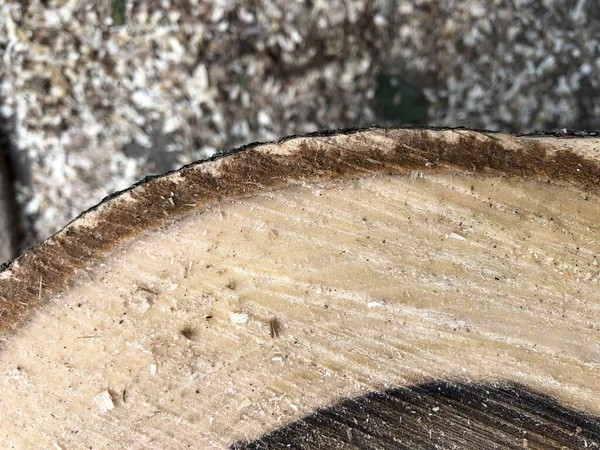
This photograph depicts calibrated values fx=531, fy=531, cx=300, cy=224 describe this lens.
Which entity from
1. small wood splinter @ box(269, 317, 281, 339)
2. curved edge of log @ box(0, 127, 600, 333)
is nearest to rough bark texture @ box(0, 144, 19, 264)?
curved edge of log @ box(0, 127, 600, 333)

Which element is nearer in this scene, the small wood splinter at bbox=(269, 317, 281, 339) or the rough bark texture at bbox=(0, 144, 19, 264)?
the small wood splinter at bbox=(269, 317, 281, 339)

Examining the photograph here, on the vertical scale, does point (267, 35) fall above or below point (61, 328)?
above

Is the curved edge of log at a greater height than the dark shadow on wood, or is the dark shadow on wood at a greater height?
the curved edge of log

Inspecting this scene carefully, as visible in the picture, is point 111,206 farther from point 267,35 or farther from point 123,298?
point 267,35

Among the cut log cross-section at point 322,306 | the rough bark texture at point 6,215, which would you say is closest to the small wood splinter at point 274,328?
the cut log cross-section at point 322,306

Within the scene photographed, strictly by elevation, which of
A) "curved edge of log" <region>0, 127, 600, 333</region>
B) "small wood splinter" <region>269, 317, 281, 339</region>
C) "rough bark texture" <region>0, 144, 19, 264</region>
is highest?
"curved edge of log" <region>0, 127, 600, 333</region>

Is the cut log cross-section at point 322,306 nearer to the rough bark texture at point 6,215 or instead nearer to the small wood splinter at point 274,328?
the small wood splinter at point 274,328

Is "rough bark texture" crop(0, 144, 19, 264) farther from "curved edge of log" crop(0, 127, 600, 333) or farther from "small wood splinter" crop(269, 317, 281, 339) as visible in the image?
"small wood splinter" crop(269, 317, 281, 339)

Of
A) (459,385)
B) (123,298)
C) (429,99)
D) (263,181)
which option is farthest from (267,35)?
(459,385)
